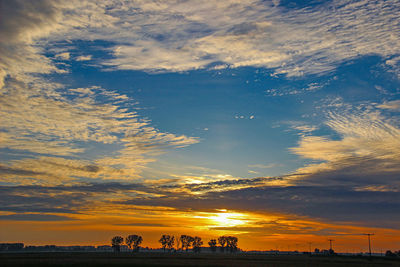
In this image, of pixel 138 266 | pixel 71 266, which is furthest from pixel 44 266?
pixel 138 266

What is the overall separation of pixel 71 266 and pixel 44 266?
591 cm

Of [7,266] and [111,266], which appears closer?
[7,266]

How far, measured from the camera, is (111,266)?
86.4m

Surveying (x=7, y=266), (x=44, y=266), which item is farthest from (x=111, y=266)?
(x=7, y=266)

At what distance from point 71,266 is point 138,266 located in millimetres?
15837

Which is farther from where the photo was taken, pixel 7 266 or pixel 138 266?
pixel 138 266

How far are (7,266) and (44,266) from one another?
25.6 feet

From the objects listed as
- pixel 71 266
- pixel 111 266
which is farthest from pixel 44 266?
pixel 111 266

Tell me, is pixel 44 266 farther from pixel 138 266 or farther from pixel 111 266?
pixel 138 266

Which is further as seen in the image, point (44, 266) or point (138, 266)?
point (138, 266)

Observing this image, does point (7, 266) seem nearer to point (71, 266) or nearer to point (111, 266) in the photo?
point (71, 266)

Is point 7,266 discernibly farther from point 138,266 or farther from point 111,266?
point 138,266

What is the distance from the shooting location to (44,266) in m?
82.8

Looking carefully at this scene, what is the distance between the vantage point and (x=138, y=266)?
294ft
